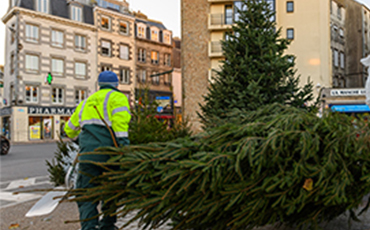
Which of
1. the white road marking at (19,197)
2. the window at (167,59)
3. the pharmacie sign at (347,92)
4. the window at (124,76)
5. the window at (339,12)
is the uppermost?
the window at (339,12)

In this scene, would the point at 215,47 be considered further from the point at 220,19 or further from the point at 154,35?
the point at 154,35

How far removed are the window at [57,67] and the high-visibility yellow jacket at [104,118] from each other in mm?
35742

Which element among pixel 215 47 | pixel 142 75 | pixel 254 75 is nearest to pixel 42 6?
pixel 142 75

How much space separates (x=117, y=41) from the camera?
141 feet

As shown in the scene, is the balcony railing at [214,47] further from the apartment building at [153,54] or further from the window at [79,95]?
the window at [79,95]

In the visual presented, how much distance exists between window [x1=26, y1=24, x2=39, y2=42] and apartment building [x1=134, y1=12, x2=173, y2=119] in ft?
43.5

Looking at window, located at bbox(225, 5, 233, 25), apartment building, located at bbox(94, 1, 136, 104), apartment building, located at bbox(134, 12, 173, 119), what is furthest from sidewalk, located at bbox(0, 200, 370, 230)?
apartment building, located at bbox(134, 12, 173, 119)

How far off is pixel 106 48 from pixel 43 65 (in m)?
8.57

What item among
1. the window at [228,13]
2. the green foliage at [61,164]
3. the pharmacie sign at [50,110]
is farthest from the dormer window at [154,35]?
the green foliage at [61,164]

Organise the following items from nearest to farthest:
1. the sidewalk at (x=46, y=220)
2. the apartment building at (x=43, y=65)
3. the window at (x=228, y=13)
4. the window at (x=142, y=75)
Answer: the sidewalk at (x=46, y=220) < the window at (x=228, y=13) < the apartment building at (x=43, y=65) < the window at (x=142, y=75)

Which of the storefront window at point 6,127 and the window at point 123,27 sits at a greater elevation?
the window at point 123,27

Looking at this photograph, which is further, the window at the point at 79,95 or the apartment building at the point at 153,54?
the apartment building at the point at 153,54

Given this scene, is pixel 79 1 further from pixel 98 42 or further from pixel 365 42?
pixel 365 42

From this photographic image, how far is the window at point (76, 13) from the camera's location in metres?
39.1
